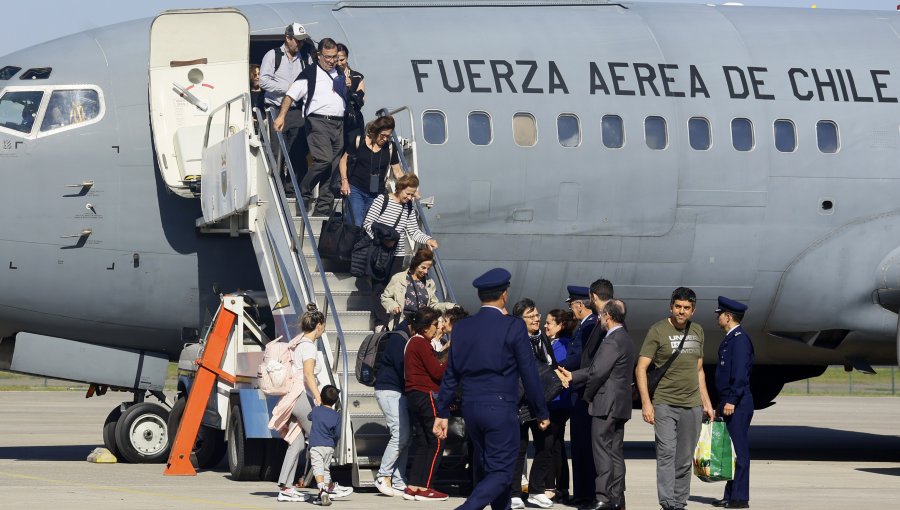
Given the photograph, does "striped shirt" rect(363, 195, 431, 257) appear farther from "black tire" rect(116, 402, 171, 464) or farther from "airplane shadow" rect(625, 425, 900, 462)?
"airplane shadow" rect(625, 425, 900, 462)

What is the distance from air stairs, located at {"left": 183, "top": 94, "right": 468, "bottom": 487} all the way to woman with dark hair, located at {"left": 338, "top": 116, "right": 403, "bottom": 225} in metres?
0.32

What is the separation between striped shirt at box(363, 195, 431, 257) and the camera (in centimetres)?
1506

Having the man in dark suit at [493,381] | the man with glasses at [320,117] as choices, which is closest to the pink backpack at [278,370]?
the man with glasses at [320,117]

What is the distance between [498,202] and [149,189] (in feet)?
13.5

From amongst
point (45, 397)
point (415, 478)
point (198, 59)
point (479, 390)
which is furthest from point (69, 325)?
point (45, 397)

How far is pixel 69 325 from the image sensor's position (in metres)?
16.3

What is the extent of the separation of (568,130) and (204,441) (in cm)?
582

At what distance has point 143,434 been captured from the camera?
1695 cm

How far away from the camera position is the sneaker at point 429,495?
13.3 metres

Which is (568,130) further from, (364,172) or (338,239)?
(338,239)

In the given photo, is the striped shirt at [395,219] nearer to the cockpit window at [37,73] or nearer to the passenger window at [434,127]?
the passenger window at [434,127]

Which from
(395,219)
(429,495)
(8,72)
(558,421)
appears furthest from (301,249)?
(8,72)

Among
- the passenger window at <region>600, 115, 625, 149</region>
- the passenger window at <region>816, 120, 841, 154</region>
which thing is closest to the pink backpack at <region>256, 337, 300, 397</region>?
the passenger window at <region>600, 115, 625, 149</region>

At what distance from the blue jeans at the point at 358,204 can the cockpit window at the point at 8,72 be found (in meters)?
4.28
